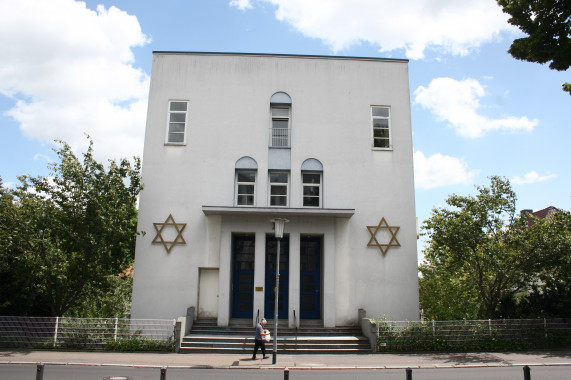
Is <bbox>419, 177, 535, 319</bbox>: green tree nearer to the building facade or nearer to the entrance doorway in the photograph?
the building facade

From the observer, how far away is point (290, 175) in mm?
19250

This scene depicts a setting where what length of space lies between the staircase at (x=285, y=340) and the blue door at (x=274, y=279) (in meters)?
1.29

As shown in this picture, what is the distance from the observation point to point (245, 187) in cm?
1928

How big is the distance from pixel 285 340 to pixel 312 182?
703 cm

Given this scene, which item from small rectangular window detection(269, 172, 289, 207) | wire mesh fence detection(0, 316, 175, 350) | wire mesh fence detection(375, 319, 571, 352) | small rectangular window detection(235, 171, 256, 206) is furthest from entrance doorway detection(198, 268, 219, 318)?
wire mesh fence detection(375, 319, 571, 352)

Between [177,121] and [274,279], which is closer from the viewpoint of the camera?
[274,279]

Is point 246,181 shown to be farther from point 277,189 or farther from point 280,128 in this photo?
point 280,128

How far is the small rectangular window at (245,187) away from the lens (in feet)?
62.8

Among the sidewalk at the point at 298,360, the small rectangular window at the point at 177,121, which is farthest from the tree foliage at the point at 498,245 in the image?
the small rectangular window at the point at 177,121

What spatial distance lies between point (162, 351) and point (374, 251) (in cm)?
933

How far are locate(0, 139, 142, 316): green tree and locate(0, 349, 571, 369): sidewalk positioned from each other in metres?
2.64

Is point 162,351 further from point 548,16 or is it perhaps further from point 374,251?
point 548,16

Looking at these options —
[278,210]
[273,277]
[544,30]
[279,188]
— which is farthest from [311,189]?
[544,30]

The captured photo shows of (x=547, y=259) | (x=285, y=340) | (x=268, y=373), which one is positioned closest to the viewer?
(x=268, y=373)
